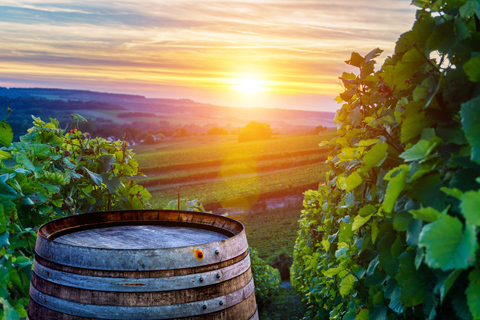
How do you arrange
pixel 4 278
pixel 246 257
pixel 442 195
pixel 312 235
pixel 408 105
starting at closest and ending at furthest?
pixel 442 195 → pixel 408 105 → pixel 4 278 → pixel 246 257 → pixel 312 235

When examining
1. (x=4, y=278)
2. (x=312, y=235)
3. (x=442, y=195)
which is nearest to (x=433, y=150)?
(x=442, y=195)

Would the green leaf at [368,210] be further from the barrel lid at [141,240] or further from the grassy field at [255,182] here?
the grassy field at [255,182]

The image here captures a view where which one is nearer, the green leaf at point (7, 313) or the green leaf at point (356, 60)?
the green leaf at point (7, 313)

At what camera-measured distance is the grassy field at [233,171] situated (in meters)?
29.1

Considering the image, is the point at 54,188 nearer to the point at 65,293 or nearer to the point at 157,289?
the point at 65,293

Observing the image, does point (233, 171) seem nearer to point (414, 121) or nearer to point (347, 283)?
point (347, 283)

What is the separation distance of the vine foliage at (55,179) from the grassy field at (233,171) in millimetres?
16723

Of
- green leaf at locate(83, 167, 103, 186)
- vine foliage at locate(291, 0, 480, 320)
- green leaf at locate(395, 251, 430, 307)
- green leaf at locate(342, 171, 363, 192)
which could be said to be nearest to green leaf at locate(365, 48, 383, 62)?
vine foliage at locate(291, 0, 480, 320)

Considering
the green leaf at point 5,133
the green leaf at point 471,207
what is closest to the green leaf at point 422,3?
the green leaf at point 471,207

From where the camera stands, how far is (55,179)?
9.86 ft

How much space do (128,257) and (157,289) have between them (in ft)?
0.64

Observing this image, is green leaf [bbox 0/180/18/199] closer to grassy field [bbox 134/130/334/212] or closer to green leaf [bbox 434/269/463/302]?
green leaf [bbox 434/269/463/302]

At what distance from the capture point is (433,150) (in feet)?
4.54

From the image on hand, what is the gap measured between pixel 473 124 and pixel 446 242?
342mm
